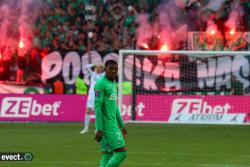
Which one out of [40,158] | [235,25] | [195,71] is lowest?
[40,158]

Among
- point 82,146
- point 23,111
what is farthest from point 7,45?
point 82,146

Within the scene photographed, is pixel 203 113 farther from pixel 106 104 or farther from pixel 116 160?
pixel 116 160

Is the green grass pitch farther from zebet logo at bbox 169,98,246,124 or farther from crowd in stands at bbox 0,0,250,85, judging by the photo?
crowd in stands at bbox 0,0,250,85

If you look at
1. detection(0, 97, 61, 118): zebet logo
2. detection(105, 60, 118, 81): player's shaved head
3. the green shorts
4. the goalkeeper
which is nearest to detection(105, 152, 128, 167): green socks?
the goalkeeper

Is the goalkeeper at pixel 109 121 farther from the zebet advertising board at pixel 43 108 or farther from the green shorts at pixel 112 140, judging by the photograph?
the zebet advertising board at pixel 43 108

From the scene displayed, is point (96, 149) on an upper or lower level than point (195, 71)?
lower

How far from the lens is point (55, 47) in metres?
32.1

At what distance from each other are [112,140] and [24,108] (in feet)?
54.7

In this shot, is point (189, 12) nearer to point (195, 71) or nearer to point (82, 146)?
point (195, 71)

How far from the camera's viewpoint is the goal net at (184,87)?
87.4 feet

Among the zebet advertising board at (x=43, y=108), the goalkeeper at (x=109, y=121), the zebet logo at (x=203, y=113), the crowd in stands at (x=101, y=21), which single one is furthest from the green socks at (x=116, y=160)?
the crowd in stands at (x=101, y=21)

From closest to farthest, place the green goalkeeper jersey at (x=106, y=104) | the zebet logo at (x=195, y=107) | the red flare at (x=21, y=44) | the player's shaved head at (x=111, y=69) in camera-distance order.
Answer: the player's shaved head at (x=111, y=69) < the green goalkeeper jersey at (x=106, y=104) < the zebet logo at (x=195, y=107) < the red flare at (x=21, y=44)

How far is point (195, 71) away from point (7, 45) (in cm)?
844

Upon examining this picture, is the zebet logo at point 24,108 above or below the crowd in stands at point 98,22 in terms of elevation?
below
